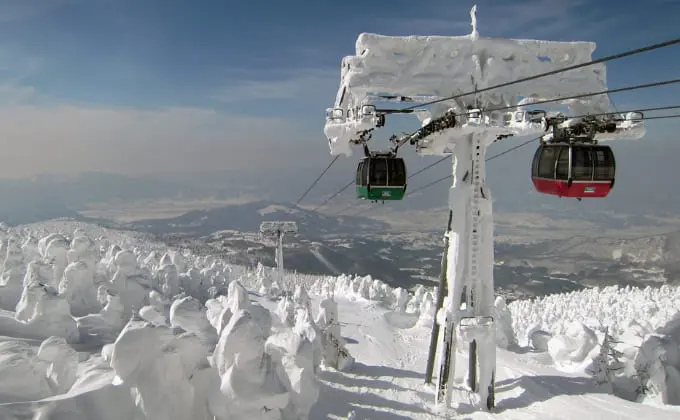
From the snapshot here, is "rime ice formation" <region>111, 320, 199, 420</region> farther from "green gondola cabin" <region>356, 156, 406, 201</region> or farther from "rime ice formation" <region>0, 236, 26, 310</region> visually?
"rime ice formation" <region>0, 236, 26, 310</region>

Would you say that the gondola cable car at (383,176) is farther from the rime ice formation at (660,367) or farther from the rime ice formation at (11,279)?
the rime ice formation at (11,279)

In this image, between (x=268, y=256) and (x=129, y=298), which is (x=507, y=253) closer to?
(x=268, y=256)

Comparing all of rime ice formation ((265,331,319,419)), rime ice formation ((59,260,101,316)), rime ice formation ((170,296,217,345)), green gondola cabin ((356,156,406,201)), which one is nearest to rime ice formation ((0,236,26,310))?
rime ice formation ((59,260,101,316))

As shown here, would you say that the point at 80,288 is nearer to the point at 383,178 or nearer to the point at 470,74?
the point at 383,178

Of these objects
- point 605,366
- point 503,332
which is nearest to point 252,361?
point 605,366

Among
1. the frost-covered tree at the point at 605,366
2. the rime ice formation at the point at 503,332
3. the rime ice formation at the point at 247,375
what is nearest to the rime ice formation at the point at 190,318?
the rime ice formation at the point at 247,375

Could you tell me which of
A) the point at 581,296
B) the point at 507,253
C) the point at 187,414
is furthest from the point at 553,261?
the point at 187,414
